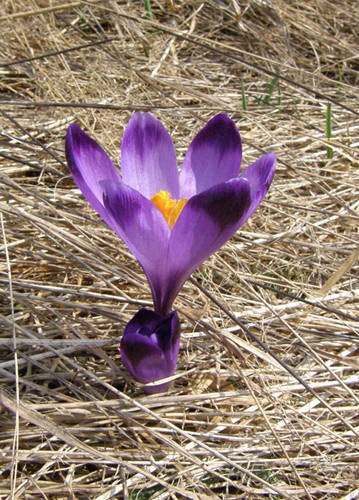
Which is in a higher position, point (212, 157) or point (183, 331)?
point (212, 157)

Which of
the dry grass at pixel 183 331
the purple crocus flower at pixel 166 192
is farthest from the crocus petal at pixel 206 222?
the dry grass at pixel 183 331

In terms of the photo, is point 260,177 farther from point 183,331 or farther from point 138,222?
point 183,331

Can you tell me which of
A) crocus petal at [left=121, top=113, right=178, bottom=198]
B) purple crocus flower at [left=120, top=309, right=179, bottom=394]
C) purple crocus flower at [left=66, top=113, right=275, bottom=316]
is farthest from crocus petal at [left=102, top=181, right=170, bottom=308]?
crocus petal at [left=121, top=113, right=178, bottom=198]

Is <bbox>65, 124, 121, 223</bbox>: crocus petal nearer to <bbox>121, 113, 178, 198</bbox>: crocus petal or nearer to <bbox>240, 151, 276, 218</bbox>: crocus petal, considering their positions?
<bbox>121, 113, 178, 198</bbox>: crocus petal

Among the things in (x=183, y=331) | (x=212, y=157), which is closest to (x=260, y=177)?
(x=212, y=157)

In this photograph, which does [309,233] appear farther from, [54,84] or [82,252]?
[54,84]

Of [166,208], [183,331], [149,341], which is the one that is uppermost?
[166,208]
